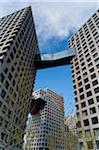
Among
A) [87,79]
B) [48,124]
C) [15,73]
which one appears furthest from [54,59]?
[48,124]

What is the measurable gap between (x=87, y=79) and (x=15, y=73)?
675 inches

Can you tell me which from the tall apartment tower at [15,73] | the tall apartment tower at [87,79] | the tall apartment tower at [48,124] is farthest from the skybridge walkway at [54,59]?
the tall apartment tower at [48,124]

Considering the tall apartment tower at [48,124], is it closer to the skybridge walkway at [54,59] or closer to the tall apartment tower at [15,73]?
the skybridge walkway at [54,59]

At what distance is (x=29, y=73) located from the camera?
179 ft

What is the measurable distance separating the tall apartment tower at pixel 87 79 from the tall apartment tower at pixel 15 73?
1295cm

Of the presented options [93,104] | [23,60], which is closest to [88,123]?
[93,104]

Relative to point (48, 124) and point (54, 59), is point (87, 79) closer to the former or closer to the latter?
point (54, 59)

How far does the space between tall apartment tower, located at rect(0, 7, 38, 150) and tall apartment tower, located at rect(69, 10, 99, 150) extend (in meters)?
13.0

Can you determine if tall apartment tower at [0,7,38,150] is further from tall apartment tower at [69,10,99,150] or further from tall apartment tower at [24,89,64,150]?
tall apartment tower at [24,89,64,150]

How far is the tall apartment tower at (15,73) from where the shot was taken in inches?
1444

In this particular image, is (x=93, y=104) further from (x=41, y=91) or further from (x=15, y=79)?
(x=41, y=91)

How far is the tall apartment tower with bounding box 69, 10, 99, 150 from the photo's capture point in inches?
1508

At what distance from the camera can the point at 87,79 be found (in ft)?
152

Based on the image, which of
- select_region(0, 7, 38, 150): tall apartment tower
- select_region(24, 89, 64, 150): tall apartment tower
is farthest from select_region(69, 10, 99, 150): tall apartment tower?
select_region(24, 89, 64, 150): tall apartment tower
